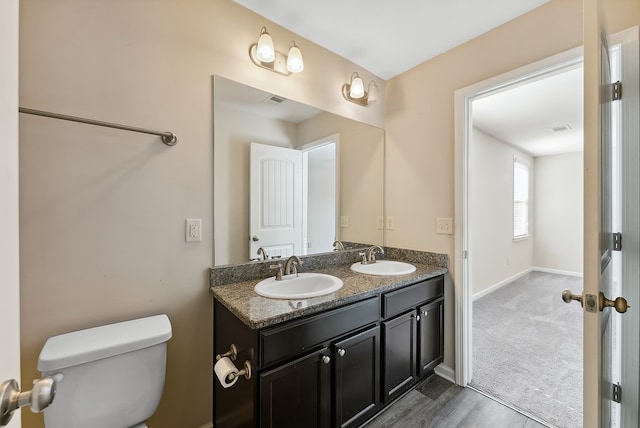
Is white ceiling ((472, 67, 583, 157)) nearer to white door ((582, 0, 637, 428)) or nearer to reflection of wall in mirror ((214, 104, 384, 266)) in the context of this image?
reflection of wall in mirror ((214, 104, 384, 266))

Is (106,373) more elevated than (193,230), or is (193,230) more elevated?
(193,230)

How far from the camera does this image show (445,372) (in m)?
1.99

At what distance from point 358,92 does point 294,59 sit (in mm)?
627

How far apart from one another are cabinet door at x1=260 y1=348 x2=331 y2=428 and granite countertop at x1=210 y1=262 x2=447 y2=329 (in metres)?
0.23

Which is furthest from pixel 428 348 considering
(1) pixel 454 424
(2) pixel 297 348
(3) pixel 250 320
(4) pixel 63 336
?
(4) pixel 63 336

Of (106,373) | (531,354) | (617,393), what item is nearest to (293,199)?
(106,373)

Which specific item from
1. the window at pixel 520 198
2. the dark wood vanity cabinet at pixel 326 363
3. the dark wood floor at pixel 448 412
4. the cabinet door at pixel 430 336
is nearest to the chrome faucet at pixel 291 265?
the dark wood vanity cabinet at pixel 326 363

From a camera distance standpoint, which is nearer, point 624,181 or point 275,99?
point 624,181

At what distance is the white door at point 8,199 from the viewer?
417 millimetres

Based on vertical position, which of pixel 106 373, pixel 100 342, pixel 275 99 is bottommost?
pixel 106 373

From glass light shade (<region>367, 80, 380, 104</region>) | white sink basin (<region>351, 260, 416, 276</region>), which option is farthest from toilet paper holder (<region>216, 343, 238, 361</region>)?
glass light shade (<region>367, 80, 380, 104</region>)

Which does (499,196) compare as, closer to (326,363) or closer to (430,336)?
(430,336)

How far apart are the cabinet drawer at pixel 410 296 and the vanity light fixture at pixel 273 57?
1.53 m

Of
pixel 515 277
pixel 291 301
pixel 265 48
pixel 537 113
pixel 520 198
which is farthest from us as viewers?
pixel 520 198
